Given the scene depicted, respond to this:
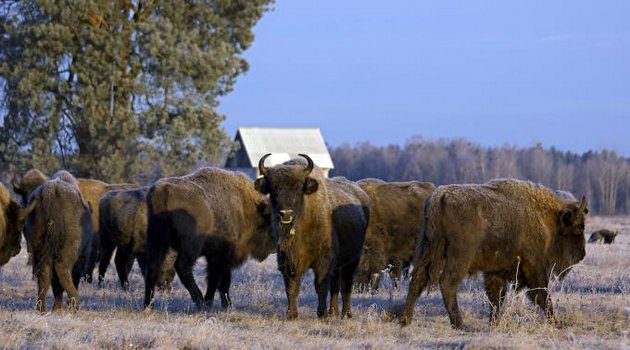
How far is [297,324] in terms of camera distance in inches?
Result: 476

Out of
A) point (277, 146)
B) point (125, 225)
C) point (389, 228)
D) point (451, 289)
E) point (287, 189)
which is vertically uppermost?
point (277, 146)

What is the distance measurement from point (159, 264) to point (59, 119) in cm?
2450

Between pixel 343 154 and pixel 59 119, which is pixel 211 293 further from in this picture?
pixel 343 154

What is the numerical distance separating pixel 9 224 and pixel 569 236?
25.1ft

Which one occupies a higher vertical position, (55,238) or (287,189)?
(287,189)

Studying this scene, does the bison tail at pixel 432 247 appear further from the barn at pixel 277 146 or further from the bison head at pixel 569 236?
the barn at pixel 277 146

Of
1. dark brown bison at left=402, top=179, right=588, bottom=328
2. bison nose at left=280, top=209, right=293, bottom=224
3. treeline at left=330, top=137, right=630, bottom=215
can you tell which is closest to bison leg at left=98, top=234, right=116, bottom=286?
bison nose at left=280, top=209, right=293, bottom=224

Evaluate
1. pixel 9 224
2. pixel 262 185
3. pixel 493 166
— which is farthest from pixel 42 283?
pixel 493 166

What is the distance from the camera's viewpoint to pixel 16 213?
13555mm

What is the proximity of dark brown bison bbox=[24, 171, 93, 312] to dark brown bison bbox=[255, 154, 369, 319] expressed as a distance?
8.61 ft

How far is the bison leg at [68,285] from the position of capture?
12.7 metres

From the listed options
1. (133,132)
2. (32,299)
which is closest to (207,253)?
(32,299)

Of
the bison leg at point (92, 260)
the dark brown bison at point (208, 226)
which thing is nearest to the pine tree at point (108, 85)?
the bison leg at point (92, 260)

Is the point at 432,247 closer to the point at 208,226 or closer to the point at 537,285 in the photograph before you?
the point at 537,285
